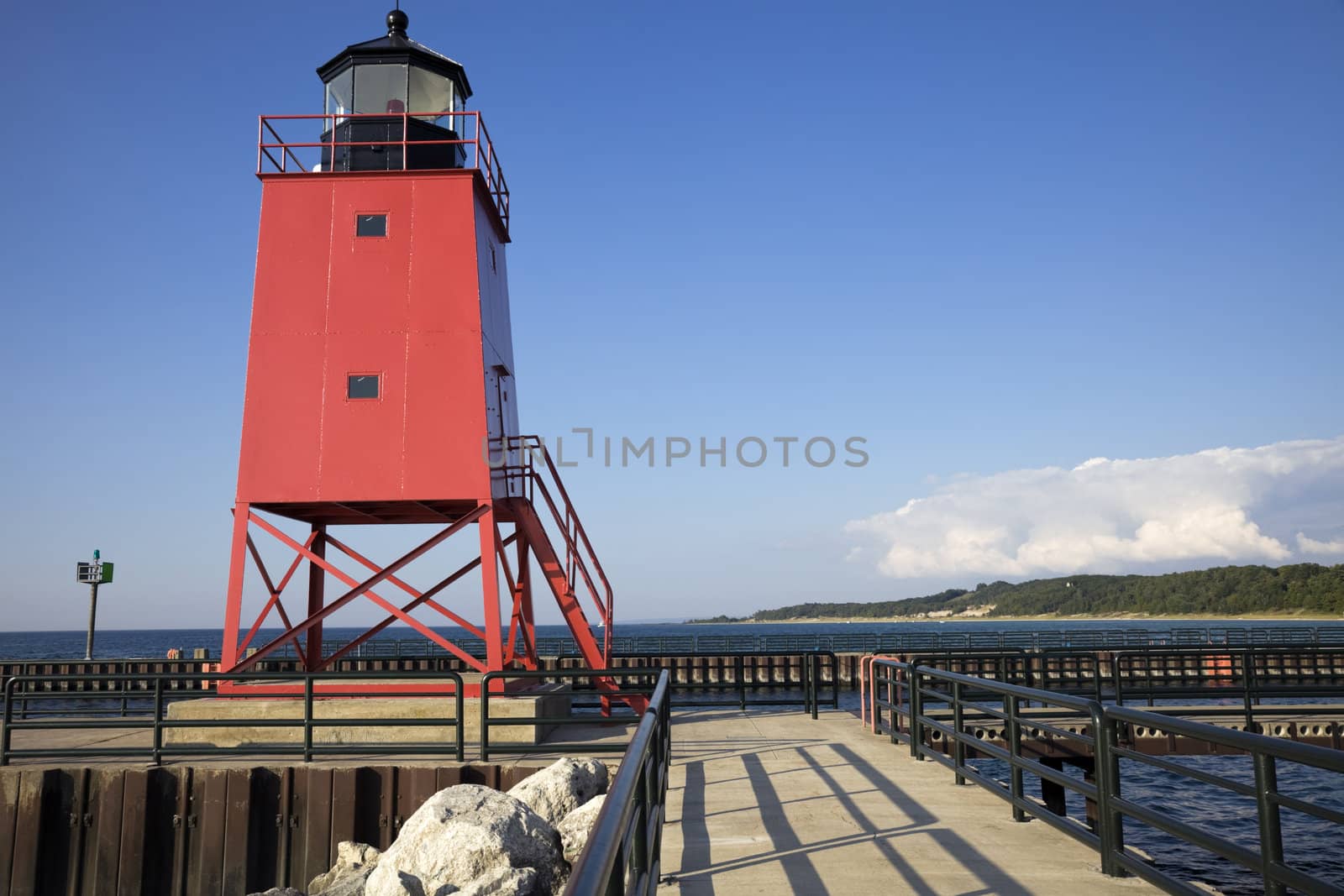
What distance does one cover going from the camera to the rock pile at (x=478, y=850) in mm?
8016

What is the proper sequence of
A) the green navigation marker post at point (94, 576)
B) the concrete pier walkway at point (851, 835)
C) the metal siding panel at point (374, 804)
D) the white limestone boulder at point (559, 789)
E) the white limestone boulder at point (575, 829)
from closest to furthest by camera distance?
1. the concrete pier walkway at point (851, 835)
2. the white limestone boulder at point (575, 829)
3. the white limestone boulder at point (559, 789)
4. the metal siding panel at point (374, 804)
5. the green navigation marker post at point (94, 576)

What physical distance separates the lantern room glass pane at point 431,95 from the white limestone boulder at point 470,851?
39.1 ft

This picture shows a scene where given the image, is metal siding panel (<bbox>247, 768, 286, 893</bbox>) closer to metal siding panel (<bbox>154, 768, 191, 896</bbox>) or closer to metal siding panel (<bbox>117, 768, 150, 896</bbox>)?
metal siding panel (<bbox>154, 768, 191, 896</bbox>)

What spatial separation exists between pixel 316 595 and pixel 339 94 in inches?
346

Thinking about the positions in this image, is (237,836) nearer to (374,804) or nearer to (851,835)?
(374,804)

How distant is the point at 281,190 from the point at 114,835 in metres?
9.61

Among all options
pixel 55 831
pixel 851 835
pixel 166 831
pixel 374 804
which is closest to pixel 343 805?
pixel 374 804

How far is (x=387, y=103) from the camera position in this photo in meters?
16.8

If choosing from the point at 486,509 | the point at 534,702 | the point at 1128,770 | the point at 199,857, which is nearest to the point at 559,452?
the point at 486,509

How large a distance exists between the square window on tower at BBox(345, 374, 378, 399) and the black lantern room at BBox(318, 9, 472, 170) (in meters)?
3.68

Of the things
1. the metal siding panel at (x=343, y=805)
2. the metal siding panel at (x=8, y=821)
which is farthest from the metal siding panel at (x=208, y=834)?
the metal siding panel at (x=8, y=821)

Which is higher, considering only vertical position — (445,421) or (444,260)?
(444,260)

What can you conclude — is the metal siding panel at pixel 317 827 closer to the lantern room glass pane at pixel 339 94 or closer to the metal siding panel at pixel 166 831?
the metal siding panel at pixel 166 831

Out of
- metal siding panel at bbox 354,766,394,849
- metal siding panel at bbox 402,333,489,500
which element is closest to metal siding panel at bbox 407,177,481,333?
metal siding panel at bbox 402,333,489,500
